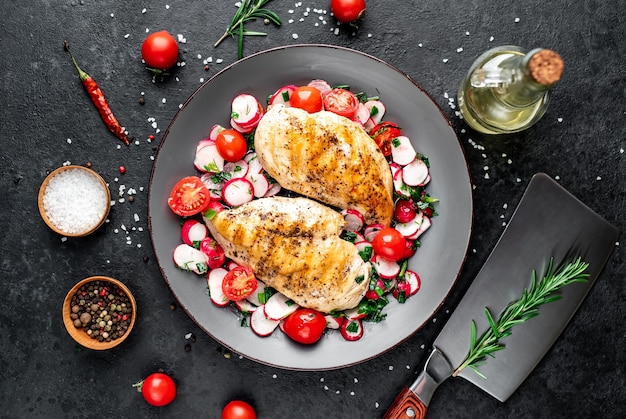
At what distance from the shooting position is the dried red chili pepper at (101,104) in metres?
4.24

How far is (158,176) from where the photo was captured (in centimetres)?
388

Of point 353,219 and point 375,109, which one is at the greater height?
point 375,109

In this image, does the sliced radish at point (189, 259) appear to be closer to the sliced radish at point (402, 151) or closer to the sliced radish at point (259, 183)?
the sliced radish at point (259, 183)

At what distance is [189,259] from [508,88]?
2.37 metres

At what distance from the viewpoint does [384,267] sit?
13.0ft

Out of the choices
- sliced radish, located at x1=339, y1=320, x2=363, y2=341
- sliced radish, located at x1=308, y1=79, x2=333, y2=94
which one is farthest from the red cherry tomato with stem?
sliced radish, located at x1=308, y1=79, x2=333, y2=94

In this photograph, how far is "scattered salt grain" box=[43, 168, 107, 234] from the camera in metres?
4.12

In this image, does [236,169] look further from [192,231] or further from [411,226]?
[411,226]

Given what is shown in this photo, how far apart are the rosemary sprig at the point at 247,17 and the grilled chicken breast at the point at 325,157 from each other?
76 cm

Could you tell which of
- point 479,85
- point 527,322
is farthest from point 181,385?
point 479,85

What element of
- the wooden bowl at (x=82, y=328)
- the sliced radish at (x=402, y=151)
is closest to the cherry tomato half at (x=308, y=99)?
the sliced radish at (x=402, y=151)

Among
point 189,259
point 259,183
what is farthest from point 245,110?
point 189,259

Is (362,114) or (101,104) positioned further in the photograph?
(101,104)

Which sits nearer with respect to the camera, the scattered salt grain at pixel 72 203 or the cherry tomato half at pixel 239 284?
the cherry tomato half at pixel 239 284
